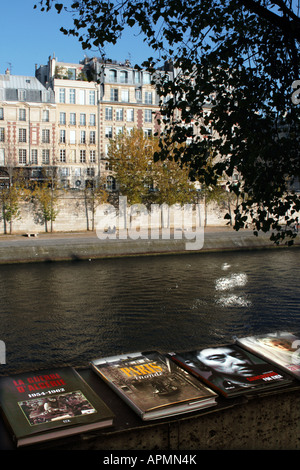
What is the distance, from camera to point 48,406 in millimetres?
3555

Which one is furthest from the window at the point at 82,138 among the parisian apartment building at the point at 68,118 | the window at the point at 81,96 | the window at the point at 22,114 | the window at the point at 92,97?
the window at the point at 22,114

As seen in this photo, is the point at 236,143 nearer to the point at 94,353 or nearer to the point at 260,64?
the point at 260,64

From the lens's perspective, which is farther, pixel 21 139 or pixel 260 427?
pixel 21 139

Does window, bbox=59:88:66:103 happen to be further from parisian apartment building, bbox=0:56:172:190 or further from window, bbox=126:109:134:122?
window, bbox=126:109:134:122

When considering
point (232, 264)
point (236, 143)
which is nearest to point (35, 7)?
point (236, 143)

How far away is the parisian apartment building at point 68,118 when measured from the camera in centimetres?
5494

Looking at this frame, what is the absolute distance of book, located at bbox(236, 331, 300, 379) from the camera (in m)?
4.40

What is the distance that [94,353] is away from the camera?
11.9 metres

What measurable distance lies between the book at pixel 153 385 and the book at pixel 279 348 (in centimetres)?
91

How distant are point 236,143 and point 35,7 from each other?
3.41m

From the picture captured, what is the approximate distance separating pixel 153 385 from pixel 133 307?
513 inches

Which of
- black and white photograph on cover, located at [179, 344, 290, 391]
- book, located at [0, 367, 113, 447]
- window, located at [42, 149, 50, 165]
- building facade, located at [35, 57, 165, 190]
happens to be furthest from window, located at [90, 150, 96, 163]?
book, located at [0, 367, 113, 447]

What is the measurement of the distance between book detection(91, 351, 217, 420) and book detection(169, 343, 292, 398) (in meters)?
0.14

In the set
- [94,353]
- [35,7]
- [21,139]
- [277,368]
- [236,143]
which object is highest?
[21,139]
